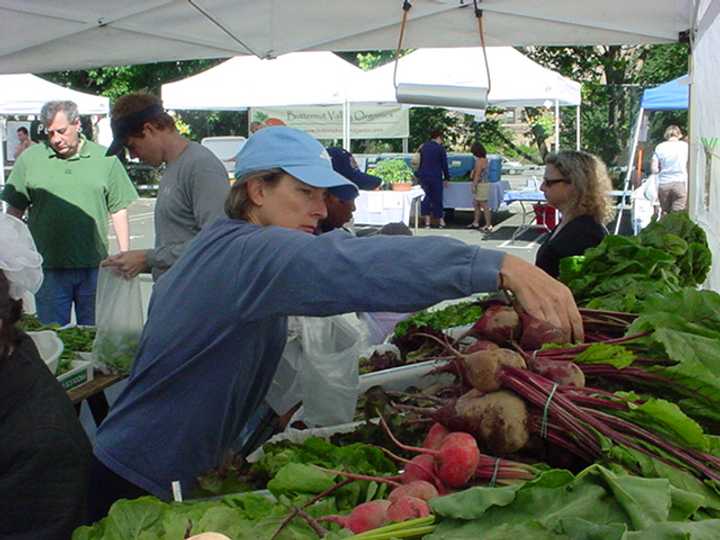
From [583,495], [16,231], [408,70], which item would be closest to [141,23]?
[16,231]

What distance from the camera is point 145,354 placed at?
6.71 ft

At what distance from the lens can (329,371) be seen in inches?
103

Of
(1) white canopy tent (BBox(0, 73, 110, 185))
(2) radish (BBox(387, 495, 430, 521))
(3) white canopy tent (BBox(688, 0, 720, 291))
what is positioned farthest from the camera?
(1) white canopy tent (BBox(0, 73, 110, 185))

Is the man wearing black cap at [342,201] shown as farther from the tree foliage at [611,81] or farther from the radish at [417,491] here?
the tree foliage at [611,81]

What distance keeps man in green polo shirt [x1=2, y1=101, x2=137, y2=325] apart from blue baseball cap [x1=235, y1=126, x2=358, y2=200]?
11.5 ft

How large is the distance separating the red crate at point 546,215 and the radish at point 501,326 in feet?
34.9

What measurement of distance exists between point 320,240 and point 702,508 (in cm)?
87

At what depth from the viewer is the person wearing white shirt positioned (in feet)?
38.2

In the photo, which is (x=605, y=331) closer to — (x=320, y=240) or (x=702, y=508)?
(x=702, y=508)

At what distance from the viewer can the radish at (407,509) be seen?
4.52 feet

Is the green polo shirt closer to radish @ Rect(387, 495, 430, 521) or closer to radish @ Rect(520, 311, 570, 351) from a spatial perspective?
radish @ Rect(520, 311, 570, 351)

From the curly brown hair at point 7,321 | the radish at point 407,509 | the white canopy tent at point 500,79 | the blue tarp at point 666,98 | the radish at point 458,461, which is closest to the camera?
the radish at point 407,509

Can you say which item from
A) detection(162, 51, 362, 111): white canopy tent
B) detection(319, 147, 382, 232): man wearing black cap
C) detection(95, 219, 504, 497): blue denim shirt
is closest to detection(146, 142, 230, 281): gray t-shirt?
detection(319, 147, 382, 232): man wearing black cap

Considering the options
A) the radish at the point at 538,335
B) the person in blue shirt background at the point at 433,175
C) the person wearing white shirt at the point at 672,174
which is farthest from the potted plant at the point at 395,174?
the radish at the point at 538,335
